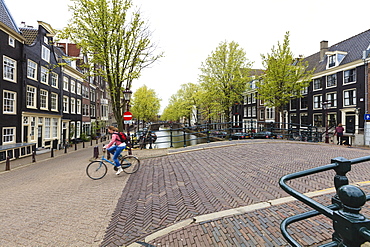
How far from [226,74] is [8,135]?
22.8 meters

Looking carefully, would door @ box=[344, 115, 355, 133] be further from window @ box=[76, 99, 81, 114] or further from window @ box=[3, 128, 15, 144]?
window @ box=[76, 99, 81, 114]

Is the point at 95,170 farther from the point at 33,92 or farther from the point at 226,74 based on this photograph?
the point at 226,74

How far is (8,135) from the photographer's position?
50.3ft

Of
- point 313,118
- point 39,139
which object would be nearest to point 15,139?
point 39,139

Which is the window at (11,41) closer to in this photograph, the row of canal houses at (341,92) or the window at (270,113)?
the row of canal houses at (341,92)

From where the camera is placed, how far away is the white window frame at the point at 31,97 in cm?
1772

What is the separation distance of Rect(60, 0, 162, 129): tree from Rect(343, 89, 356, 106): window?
2373cm

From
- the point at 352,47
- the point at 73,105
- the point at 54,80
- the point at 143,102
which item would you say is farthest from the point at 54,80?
the point at 352,47

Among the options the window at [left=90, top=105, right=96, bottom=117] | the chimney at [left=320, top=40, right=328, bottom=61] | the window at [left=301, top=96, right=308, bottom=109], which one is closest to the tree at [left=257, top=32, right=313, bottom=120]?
the window at [left=301, top=96, right=308, bottom=109]

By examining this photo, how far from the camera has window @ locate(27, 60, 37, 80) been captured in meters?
17.5

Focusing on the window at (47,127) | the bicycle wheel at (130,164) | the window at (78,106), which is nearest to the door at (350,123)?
the bicycle wheel at (130,164)

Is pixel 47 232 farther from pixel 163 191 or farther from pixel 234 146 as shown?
pixel 234 146

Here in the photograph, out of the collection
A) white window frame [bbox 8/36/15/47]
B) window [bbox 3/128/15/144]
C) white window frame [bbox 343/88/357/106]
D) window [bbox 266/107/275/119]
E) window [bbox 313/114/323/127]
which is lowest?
window [bbox 3/128/15/144]

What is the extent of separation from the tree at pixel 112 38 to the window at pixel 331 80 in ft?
80.2
